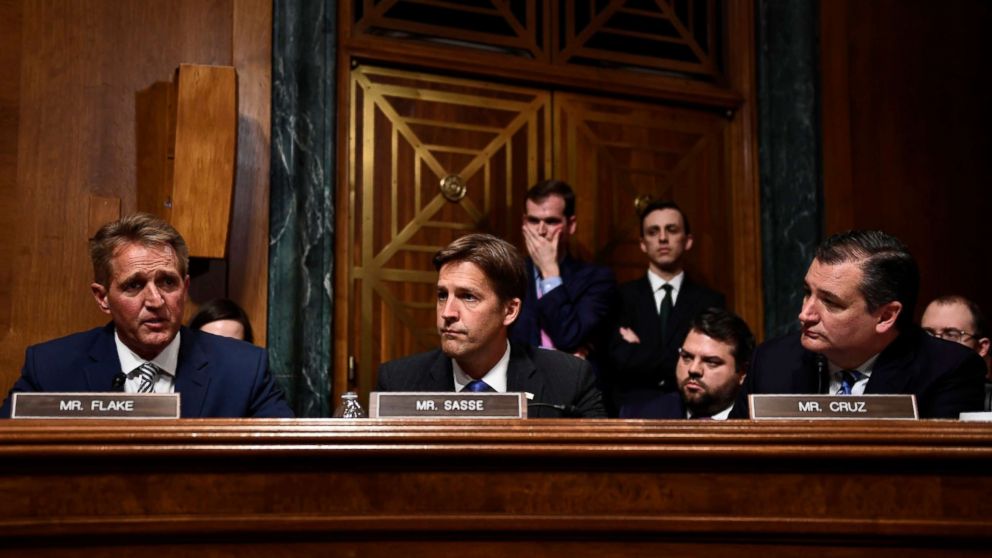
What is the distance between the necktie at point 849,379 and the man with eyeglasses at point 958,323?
1441 mm

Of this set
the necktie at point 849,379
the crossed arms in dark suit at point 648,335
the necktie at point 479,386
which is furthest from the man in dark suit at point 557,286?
the necktie at point 849,379

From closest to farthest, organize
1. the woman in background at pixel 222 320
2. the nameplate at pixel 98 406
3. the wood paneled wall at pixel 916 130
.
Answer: the nameplate at pixel 98 406
the woman in background at pixel 222 320
the wood paneled wall at pixel 916 130

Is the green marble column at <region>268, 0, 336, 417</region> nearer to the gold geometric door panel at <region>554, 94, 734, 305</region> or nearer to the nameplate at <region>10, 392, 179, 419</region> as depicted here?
the gold geometric door panel at <region>554, 94, 734, 305</region>

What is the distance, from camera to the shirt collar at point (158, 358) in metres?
2.75

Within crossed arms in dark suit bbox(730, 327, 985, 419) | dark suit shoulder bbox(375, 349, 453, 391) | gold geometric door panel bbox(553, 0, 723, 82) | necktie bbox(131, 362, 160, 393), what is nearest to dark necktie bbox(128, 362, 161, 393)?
necktie bbox(131, 362, 160, 393)

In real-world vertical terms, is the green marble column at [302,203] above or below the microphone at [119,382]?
above

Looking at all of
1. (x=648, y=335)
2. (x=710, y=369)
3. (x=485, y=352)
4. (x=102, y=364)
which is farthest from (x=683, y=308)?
(x=102, y=364)

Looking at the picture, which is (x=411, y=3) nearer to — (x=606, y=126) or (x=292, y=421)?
(x=606, y=126)

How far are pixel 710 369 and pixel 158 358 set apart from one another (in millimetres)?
1812

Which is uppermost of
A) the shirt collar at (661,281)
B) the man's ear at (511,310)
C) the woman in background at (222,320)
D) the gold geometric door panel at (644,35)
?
the gold geometric door panel at (644,35)

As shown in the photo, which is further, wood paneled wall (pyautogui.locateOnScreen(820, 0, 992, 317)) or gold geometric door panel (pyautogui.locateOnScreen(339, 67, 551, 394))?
wood paneled wall (pyautogui.locateOnScreen(820, 0, 992, 317))

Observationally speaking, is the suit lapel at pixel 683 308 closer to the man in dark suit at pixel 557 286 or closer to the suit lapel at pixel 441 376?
the man in dark suit at pixel 557 286

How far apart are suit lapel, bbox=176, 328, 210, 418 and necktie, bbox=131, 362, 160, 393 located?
0.18 ft

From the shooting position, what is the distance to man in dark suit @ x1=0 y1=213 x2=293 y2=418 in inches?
106
